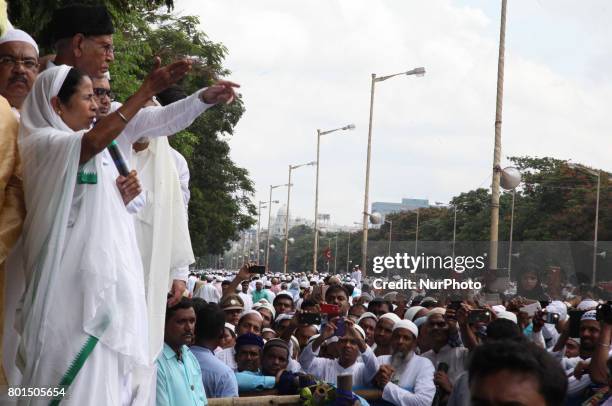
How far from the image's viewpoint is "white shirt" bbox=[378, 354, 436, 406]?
805 centimetres

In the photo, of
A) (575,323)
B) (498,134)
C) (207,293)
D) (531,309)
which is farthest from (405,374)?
(498,134)

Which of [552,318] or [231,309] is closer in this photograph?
[231,309]

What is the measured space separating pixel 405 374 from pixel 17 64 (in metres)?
4.37

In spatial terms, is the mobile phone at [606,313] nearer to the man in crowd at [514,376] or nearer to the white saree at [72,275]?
the white saree at [72,275]

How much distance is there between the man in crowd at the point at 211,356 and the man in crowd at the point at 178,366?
0.77m

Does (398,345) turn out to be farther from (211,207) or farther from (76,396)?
(211,207)

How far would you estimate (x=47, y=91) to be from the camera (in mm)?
4789

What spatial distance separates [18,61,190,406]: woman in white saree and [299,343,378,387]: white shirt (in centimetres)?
392

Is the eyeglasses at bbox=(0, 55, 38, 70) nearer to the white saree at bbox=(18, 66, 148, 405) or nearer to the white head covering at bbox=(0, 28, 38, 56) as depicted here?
the white head covering at bbox=(0, 28, 38, 56)

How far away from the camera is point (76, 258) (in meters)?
4.59

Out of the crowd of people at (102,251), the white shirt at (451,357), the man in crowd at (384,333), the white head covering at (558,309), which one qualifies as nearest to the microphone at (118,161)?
the crowd of people at (102,251)

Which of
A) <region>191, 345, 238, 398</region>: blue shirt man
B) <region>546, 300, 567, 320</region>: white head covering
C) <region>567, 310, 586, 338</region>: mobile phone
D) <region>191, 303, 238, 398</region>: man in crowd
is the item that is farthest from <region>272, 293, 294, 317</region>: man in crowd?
<region>191, 345, 238, 398</region>: blue shirt man

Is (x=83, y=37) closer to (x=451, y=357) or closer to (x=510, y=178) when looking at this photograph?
(x=451, y=357)

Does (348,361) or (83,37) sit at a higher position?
(83,37)
